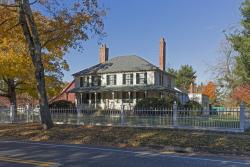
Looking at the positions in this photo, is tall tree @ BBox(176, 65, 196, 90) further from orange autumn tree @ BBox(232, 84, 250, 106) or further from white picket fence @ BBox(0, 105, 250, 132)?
white picket fence @ BBox(0, 105, 250, 132)

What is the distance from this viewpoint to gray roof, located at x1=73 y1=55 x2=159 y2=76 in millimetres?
39156

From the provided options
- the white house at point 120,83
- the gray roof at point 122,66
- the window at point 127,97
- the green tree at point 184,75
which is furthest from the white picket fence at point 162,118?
the green tree at point 184,75

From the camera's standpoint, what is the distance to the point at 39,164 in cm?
902

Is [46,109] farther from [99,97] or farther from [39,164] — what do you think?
[99,97]

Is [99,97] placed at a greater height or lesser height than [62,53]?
lesser

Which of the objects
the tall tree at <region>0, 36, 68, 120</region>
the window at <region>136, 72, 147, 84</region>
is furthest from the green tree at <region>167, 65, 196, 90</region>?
the tall tree at <region>0, 36, 68, 120</region>

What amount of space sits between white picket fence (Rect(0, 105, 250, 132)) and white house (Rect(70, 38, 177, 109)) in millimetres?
15697

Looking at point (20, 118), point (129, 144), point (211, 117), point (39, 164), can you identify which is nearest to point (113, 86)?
point (20, 118)

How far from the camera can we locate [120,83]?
4022 centimetres

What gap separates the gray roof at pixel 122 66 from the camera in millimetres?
39156

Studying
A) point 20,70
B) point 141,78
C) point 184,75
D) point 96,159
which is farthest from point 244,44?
point 184,75

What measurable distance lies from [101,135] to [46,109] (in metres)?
4.33

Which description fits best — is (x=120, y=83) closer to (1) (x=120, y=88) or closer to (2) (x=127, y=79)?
(2) (x=127, y=79)

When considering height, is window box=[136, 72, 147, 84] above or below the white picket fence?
above
